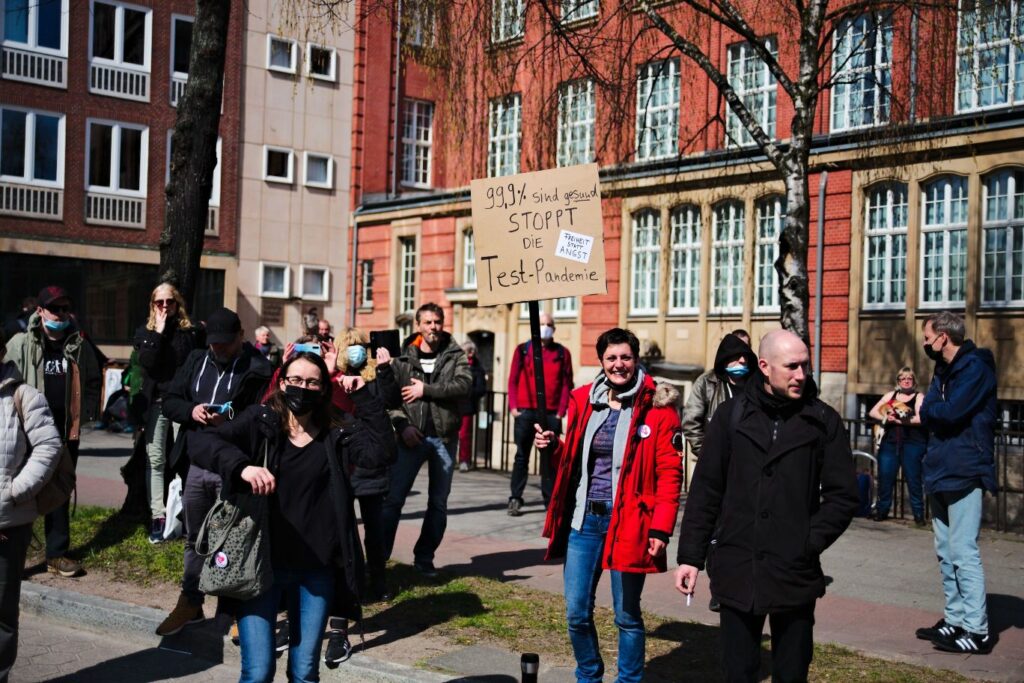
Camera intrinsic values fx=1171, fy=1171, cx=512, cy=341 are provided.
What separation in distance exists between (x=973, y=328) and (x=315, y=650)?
16.5m

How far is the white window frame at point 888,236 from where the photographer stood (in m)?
20.6

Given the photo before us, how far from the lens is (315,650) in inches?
205

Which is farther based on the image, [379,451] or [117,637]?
[117,637]

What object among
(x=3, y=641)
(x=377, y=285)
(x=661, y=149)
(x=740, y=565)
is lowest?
(x=3, y=641)

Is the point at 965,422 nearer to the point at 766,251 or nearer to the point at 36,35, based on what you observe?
the point at 766,251

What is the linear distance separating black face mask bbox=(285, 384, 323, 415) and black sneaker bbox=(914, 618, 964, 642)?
15.1 ft

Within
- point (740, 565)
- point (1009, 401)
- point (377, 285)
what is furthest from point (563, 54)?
point (377, 285)

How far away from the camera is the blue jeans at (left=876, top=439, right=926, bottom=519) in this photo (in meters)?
13.3

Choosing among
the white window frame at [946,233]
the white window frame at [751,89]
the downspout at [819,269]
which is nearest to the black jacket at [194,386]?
the white window frame at [946,233]

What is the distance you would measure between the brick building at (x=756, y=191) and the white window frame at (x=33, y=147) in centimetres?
956

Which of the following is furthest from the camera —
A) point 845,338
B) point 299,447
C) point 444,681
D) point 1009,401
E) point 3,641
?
point 845,338

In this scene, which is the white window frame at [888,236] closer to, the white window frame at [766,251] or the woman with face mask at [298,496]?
the white window frame at [766,251]

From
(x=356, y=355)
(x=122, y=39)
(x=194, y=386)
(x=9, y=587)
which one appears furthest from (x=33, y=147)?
(x=9, y=587)

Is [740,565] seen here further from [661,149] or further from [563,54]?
[661,149]
